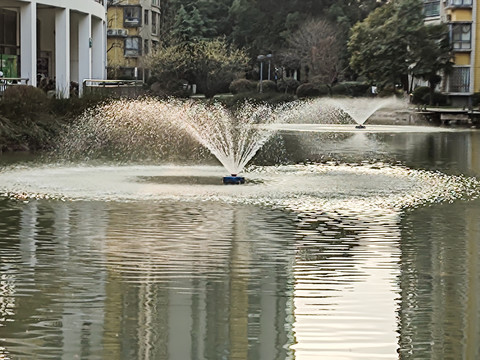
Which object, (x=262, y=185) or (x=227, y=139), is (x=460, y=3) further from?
(x=262, y=185)

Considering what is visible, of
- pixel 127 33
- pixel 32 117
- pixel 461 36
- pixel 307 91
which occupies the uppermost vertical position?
pixel 127 33

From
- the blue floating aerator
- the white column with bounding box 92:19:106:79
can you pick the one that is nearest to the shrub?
the white column with bounding box 92:19:106:79

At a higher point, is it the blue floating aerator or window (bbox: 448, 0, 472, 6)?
window (bbox: 448, 0, 472, 6)

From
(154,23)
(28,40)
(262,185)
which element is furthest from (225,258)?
(154,23)

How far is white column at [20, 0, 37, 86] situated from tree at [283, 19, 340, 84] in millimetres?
40769

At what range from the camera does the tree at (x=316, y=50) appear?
87.6 metres

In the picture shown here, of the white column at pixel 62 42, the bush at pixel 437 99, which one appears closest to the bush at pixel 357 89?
the bush at pixel 437 99

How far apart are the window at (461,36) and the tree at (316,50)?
13851 millimetres

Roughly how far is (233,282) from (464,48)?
212ft

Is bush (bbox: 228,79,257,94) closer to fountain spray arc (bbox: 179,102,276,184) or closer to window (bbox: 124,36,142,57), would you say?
fountain spray arc (bbox: 179,102,276,184)

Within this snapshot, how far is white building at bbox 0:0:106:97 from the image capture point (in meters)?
46.3

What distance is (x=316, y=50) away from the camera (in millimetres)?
86688

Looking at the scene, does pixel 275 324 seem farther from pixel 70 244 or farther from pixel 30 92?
pixel 30 92

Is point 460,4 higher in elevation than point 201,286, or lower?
higher
